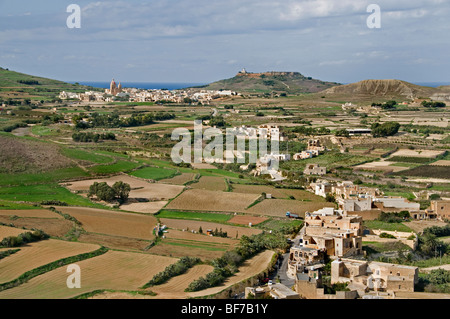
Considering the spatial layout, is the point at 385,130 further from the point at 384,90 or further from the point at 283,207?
the point at 384,90

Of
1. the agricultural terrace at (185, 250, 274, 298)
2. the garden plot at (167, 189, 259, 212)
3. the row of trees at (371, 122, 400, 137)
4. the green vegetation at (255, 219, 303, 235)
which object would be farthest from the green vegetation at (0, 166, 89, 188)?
the row of trees at (371, 122, 400, 137)

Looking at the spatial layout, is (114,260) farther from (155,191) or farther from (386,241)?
(155,191)

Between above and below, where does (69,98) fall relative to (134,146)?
above

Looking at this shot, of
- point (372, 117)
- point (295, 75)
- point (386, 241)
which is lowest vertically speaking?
point (386, 241)

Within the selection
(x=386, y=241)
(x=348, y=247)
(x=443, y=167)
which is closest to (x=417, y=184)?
(x=443, y=167)

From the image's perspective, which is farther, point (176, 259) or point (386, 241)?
point (386, 241)

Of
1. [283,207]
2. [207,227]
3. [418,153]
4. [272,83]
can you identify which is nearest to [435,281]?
[207,227]

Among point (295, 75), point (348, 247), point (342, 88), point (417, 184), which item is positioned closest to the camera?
point (348, 247)

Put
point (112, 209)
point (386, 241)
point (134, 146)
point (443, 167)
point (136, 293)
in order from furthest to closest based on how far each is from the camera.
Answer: point (134, 146)
point (443, 167)
point (112, 209)
point (386, 241)
point (136, 293)
